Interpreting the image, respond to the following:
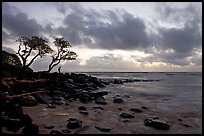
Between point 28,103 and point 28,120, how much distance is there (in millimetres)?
6325

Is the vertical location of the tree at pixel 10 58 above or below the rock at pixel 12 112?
above

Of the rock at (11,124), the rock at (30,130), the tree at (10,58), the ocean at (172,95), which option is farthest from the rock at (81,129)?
the tree at (10,58)

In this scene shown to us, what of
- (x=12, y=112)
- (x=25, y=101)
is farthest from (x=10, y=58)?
(x=12, y=112)

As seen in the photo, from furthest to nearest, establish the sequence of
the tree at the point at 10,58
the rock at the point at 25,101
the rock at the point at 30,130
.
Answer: the tree at the point at 10,58, the rock at the point at 25,101, the rock at the point at 30,130

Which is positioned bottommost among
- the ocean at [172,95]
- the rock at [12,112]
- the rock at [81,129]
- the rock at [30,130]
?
the ocean at [172,95]

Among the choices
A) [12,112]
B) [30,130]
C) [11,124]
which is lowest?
[30,130]

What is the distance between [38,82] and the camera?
2422cm

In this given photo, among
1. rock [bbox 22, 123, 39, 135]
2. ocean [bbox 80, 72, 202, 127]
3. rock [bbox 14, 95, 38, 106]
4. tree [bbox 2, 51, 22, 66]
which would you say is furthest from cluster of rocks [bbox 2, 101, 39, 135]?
tree [bbox 2, 51, 22, 66]

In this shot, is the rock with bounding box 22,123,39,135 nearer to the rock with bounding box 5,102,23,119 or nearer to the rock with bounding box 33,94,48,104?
the rock with bounding box 5,102,23,119

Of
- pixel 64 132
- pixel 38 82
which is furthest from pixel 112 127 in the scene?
pixel 38 82

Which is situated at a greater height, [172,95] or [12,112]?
[12,112]

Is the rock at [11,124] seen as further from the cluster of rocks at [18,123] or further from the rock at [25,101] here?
the rock at [25,101]

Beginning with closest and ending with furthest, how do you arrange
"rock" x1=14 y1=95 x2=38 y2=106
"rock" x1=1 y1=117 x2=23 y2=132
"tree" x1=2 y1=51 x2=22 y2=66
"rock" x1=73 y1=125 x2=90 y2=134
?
"rock" x1=1 y1=117 x2=23 y2=132, "rock" x1=73 y1=125 x2=90 y2=134, "rock" x1=14 y1=95 x2=38 y2=106, "tree" x1=2 y1=51 x2=22 y2=66

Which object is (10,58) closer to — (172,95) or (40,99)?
(40,99)
